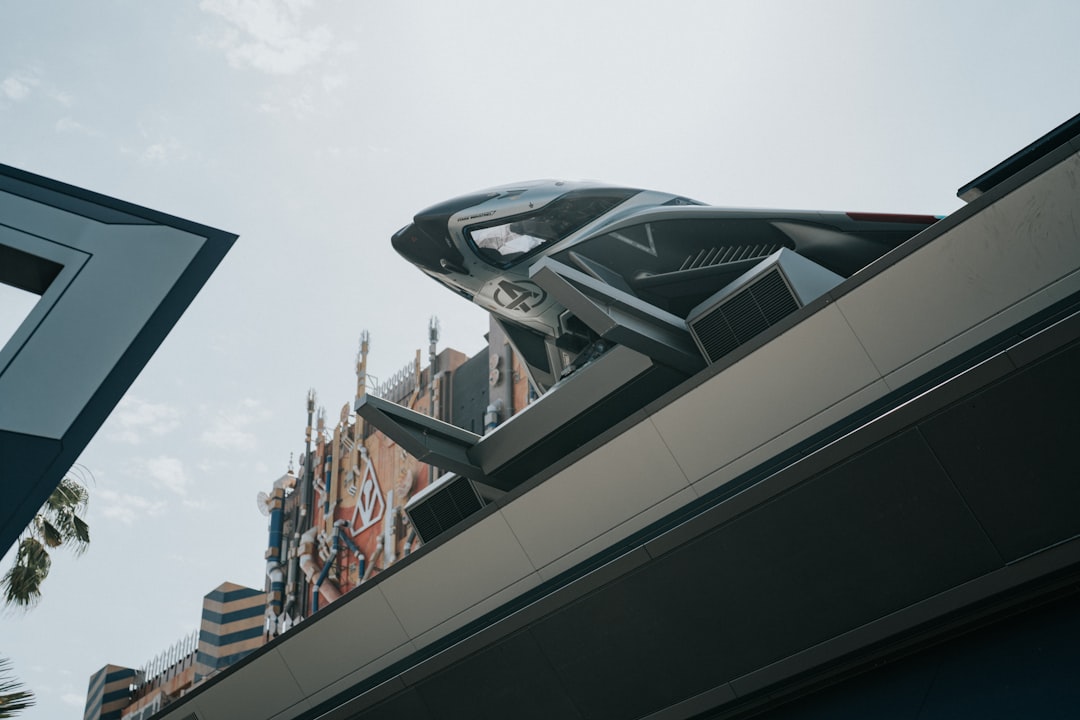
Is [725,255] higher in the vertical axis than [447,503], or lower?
higher

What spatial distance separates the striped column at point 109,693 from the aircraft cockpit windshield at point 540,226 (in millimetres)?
24948

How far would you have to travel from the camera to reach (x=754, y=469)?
912 centimetres

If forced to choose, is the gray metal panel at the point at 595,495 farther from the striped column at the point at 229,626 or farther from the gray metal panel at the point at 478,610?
the striped column at the point at 229,626

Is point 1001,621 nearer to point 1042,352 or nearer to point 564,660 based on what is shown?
point 1042,352

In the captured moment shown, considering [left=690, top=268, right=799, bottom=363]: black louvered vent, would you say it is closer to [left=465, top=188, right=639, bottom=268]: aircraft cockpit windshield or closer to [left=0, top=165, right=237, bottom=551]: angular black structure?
[left=465, top=188, right=639, bottom=268]: aircraft cockpit windshield

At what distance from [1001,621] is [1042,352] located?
2.07 m

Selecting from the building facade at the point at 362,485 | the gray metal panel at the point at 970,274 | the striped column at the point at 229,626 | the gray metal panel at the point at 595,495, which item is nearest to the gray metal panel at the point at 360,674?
the gray metal panel at the point at 595,495

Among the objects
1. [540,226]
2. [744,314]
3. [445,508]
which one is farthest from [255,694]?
[744,314]

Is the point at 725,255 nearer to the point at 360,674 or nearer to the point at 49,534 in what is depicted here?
the point at 360,674

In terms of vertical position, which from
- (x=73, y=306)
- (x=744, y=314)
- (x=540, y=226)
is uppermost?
(x=540, y=226)

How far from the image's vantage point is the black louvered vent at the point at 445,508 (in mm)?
13758

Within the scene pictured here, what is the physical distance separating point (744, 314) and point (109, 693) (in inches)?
1131

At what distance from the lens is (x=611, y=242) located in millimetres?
14117

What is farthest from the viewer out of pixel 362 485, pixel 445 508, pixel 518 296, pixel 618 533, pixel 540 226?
pixel 362 485
